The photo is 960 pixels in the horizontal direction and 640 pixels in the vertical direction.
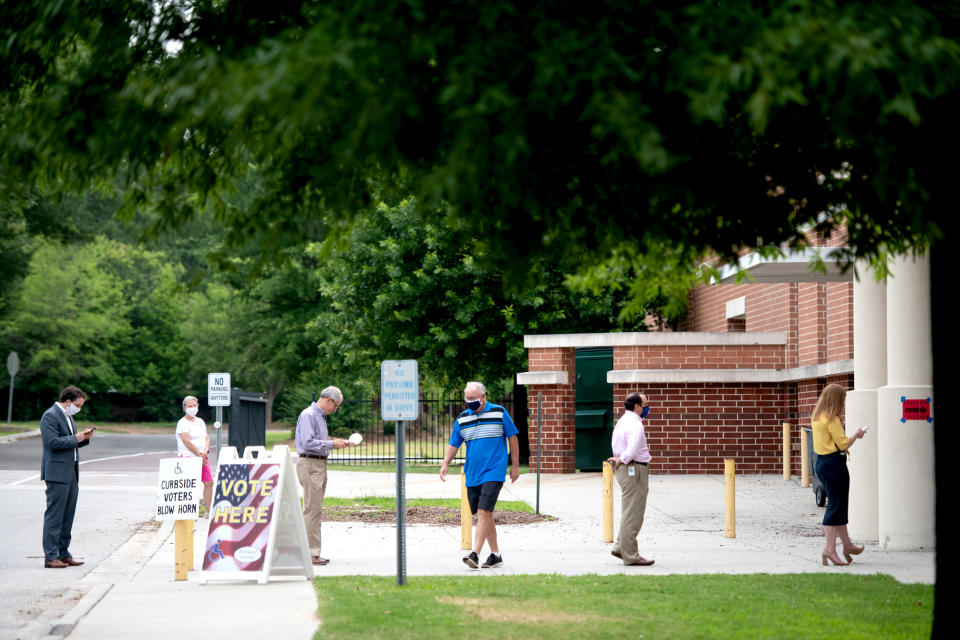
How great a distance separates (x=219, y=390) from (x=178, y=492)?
335 inches

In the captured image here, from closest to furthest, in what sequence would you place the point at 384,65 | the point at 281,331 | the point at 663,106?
the point at 384,65, the point at 663,106, the point at 281,331

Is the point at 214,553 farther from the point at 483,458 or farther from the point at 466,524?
the point at 466,524

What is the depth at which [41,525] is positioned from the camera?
52.0 ft

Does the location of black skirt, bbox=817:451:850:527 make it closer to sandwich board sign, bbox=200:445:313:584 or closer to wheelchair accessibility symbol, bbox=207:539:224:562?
sandwich board sign, bbox=200:445:313:584

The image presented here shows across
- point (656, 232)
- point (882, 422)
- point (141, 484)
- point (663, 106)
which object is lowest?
point (141, 484)

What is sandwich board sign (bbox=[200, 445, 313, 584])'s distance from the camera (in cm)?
1032

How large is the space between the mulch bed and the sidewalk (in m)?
0.43

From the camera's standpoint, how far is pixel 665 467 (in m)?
22.8

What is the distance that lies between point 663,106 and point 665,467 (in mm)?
17993

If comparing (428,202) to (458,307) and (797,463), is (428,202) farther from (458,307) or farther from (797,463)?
(458,307)

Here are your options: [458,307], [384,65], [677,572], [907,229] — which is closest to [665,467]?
[458,307]

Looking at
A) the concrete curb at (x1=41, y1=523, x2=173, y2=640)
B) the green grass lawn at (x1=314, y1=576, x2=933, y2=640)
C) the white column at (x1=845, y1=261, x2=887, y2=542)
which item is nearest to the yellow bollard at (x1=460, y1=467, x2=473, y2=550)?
the green grass lawn at (x1=314, y1=576, x2=933, y2=640)

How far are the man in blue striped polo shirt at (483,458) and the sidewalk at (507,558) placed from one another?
341mm

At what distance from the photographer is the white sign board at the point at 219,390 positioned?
19.1 metres
